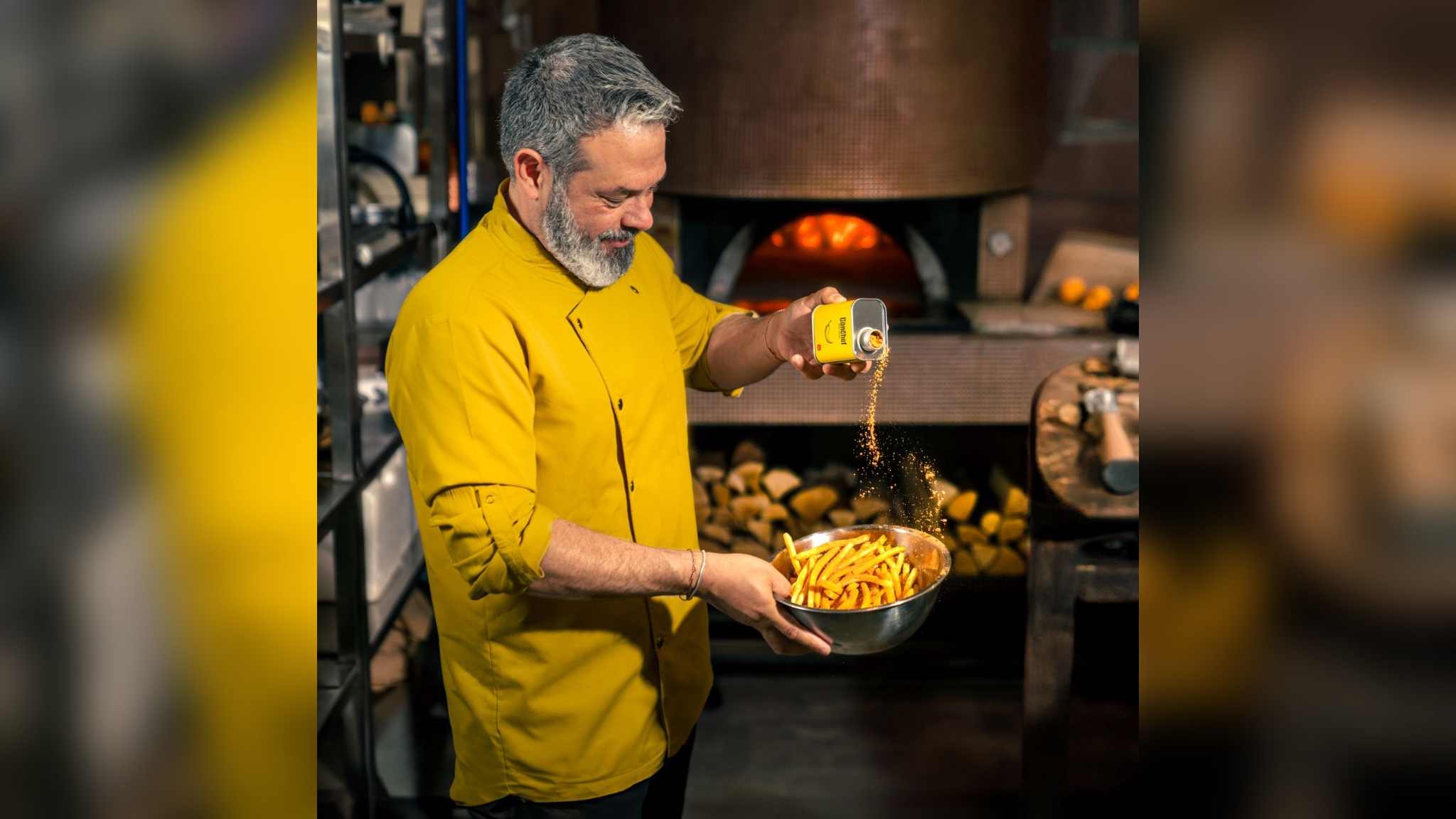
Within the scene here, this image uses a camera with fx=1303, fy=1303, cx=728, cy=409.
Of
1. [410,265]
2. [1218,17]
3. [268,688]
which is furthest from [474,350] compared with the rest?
[410,265]

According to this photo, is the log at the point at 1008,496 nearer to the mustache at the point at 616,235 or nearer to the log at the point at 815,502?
the log at the point at 815,502

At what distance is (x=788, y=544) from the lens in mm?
1794

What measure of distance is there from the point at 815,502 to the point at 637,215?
238 cm

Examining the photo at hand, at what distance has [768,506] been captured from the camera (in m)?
3.93

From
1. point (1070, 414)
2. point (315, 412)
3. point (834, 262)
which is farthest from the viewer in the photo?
point (834, 262)

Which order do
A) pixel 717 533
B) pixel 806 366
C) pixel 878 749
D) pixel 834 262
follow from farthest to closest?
pixel 834 262, pixel 717 533, pixel 878 749, pixel 806 366

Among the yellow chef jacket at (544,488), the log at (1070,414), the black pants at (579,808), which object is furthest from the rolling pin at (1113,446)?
the black pants at (579,808)

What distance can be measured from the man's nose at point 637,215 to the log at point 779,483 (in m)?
2.39

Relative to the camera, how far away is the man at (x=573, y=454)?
1.55 meters

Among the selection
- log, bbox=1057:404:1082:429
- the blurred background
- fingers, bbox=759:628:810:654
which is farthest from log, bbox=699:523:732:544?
the blurred background

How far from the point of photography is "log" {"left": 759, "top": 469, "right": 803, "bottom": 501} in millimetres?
3977

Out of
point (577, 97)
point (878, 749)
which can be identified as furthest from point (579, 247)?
point (878, 749)

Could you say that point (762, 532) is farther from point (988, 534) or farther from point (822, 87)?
point (822, 87)

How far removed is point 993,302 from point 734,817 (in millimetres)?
1871
